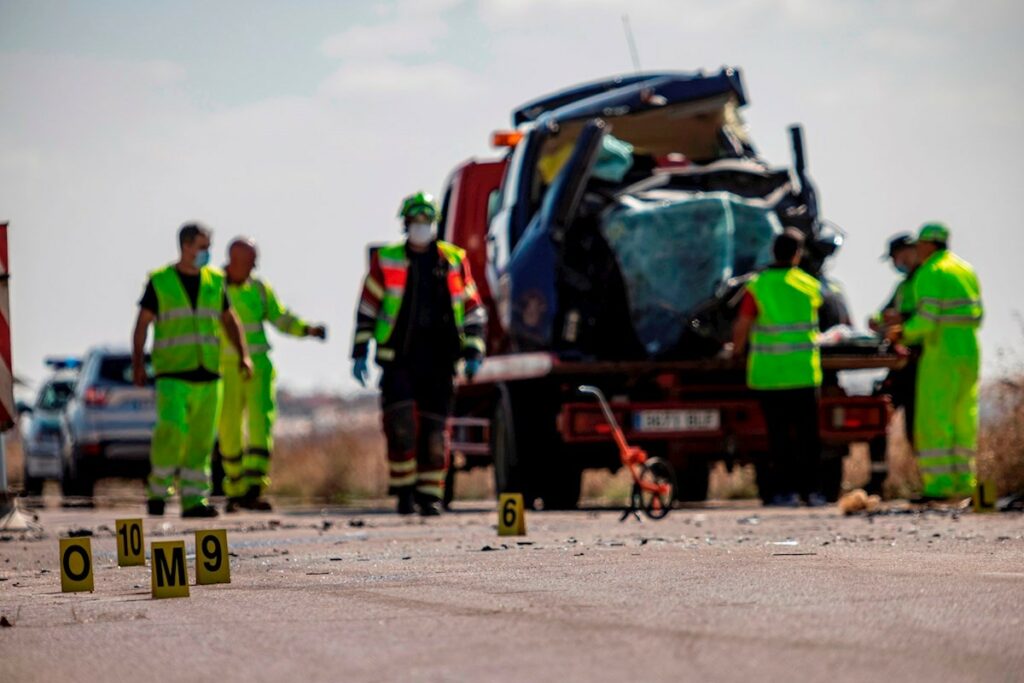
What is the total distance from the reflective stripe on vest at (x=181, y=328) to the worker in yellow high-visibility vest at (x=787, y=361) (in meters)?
3.64

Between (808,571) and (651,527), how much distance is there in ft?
13.5

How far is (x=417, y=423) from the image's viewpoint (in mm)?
13844

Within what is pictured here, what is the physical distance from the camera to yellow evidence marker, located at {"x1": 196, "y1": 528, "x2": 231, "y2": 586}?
25.6 ft

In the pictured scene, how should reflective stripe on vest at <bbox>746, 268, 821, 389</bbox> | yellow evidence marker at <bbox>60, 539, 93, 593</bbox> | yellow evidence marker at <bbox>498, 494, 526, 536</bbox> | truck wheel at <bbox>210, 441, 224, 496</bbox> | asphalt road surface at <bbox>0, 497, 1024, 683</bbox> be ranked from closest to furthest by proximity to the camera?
1. asphalt road surface at <bbox>0, 497, 1024, 683</bbox>
2. yellow evidence marker at <bbox>60, 539, 93, 593</bbox>
3. yellow evidence marker at <bbox>498, 494, 526, 536</bbox>
4. reflective stripe on vest at <bbox>746, 268, 821, 389</bbox>
5. truck wheel at <bbox>210, 441, 224, 496</bbox>

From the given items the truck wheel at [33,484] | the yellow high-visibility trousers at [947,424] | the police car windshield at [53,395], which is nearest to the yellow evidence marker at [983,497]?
the yellow high-visibility trousers at [947,424]

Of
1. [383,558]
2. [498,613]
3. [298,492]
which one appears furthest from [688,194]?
[298,492]

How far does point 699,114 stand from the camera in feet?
51.0

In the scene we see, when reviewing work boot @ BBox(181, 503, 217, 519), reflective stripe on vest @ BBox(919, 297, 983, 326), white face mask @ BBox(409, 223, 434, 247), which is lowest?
work boot @ BBox(181, 503, 217, 519)

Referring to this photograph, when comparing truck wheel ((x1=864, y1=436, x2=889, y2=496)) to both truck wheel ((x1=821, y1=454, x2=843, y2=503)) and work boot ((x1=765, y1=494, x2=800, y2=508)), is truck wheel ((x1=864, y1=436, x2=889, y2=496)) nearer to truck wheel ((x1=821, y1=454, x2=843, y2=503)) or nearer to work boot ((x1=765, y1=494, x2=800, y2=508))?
truck wheel ((x1=821, y1=454, x2=843, y2=503))

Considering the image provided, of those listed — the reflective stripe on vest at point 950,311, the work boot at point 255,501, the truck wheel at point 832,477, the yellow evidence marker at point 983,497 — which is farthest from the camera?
the truck wheel at point 832,477

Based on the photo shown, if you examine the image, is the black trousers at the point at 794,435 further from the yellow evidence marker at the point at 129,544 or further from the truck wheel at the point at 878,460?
the yellow evidence marker at the point at 129,544

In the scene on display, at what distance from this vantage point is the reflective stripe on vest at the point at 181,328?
46.1 feet

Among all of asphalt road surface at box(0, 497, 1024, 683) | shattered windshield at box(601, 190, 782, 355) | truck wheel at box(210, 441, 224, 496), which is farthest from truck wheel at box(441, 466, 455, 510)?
asphalt road surface at box(0, 497, 1024, 683)

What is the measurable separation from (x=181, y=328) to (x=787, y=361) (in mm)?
4166
